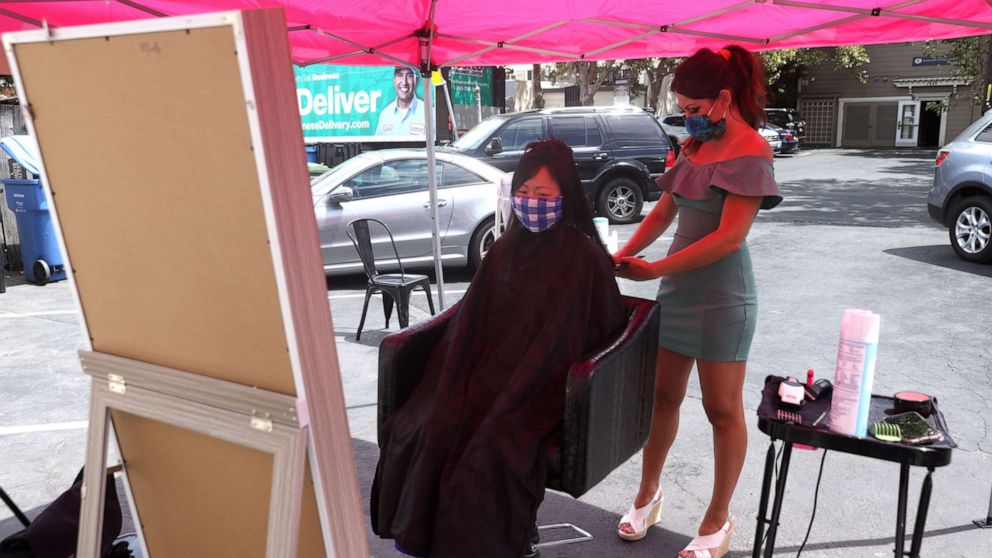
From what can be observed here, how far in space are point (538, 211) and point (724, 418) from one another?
41.4 inches

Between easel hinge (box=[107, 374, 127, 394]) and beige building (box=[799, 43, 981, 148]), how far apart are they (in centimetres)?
3735

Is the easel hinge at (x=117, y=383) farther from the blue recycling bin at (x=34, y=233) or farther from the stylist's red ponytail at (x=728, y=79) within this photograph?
the blue recycling bin at (x=34, y=233)

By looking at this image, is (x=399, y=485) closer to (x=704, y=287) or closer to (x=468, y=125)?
(x=704, y=287)

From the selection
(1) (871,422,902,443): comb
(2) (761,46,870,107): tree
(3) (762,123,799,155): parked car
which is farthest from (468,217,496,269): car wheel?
(3) (762,123,799,155): parked car

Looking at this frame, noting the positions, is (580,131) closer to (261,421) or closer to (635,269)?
(635,269)

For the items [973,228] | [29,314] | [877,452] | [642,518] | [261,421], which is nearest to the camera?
[261,421]

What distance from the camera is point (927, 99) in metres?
35.0

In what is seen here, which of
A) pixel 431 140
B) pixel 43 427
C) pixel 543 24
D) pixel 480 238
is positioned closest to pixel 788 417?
pixel 543 24

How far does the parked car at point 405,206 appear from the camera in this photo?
319 inches

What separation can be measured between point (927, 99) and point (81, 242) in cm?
3934

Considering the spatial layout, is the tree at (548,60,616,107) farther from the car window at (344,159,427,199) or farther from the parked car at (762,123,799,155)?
the car window at (344,159,427,199)

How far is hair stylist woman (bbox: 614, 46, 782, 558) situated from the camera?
274 centimetres

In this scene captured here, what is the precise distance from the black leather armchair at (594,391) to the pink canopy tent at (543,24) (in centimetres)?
193

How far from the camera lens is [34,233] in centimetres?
861
